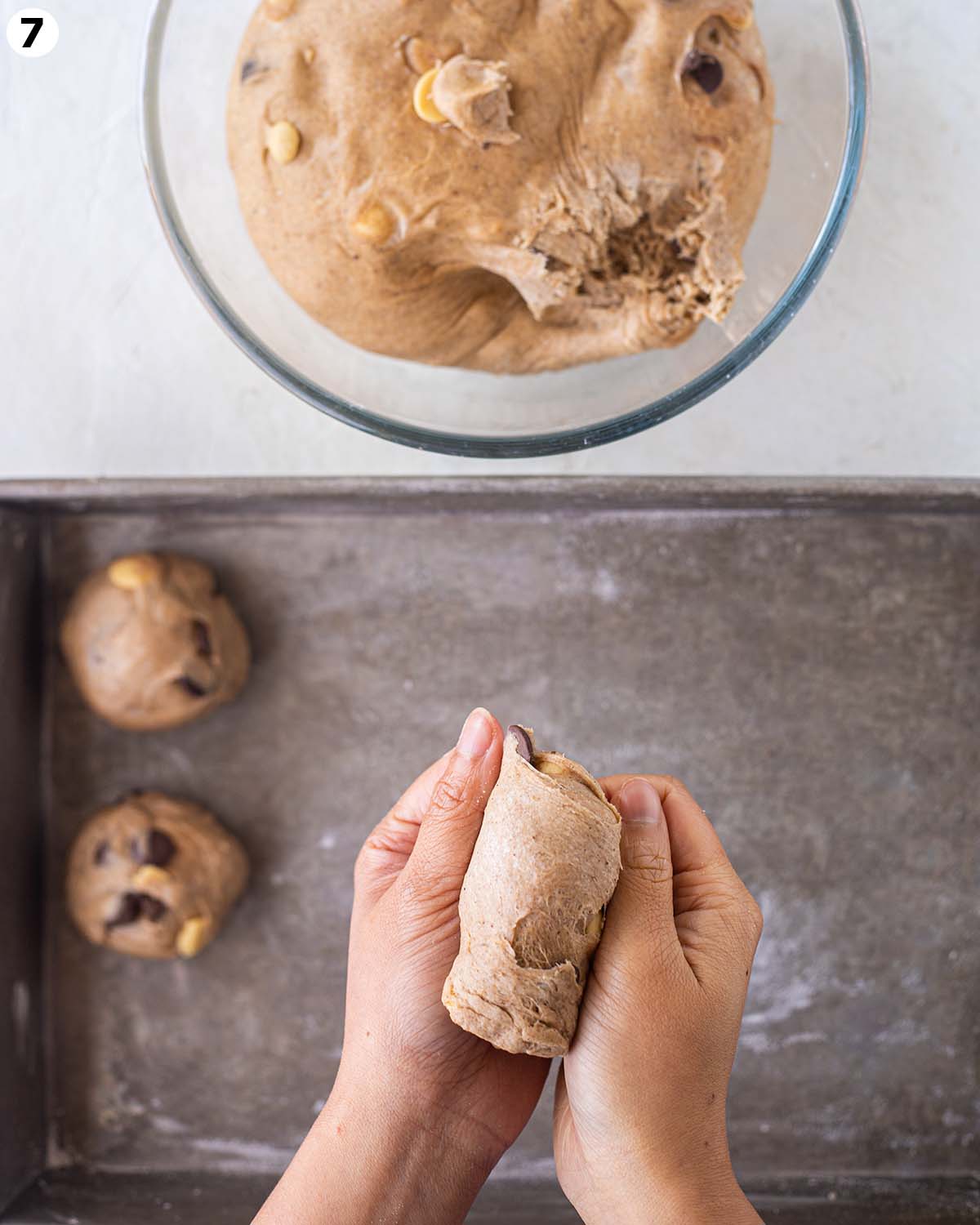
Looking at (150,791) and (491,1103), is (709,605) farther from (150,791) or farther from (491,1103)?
(150,791)

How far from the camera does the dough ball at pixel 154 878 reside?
129cm

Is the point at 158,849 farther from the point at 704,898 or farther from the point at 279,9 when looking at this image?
the point at 279,9

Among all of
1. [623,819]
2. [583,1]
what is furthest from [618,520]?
[583,1]

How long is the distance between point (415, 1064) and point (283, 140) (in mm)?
847

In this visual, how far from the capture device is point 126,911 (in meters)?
1.30

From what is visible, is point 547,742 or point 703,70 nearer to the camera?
point 703,70

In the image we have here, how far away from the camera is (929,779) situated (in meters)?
1.34

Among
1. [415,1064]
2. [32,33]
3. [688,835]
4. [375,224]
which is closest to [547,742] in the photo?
[688,835]

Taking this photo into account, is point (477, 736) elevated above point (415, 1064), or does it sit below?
above

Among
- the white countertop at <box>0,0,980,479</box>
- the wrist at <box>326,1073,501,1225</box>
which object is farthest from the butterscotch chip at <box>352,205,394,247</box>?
the wrist at <box>326,1073,501,1225</box>

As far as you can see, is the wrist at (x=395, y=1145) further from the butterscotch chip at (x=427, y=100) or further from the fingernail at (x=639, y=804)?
the butterscotch chip at (x=427, y=100)

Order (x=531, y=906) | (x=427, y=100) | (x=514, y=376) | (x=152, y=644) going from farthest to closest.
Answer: (x=152, y=644) → (x=514, y=376) → (x=427, y=100) → (x=531, y=906)

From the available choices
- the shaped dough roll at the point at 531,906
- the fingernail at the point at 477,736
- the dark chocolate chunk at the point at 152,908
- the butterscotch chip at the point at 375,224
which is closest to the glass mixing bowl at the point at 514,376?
the butterscotch chip at the point at 375,224

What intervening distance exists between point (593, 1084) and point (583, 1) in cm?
92
